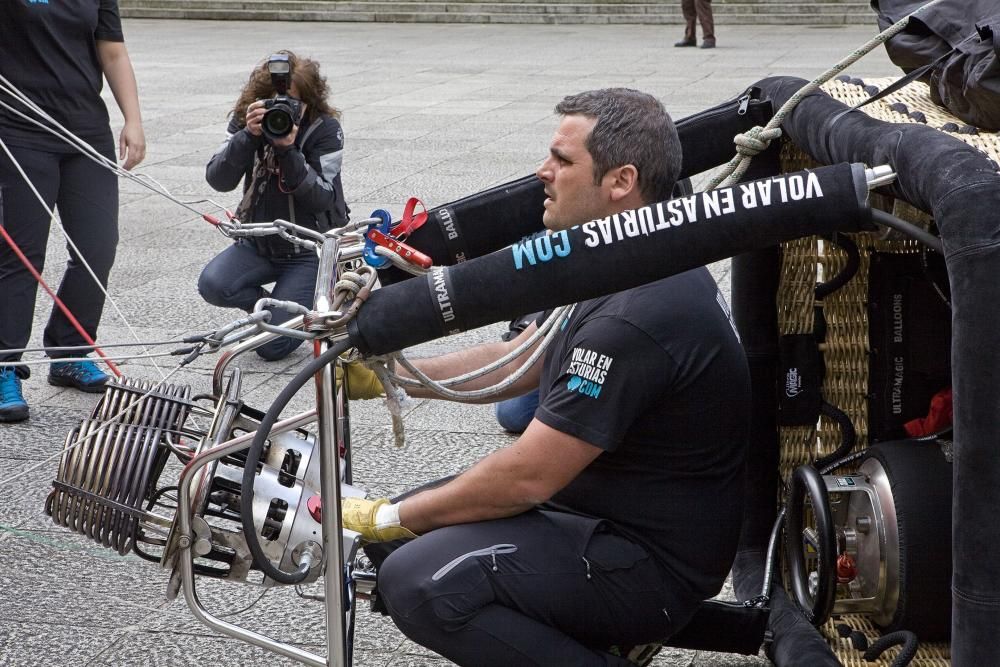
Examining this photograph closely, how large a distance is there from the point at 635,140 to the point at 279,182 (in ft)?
9.33

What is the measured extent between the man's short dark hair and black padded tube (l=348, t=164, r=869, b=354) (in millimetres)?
548

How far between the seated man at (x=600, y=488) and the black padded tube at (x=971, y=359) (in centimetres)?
69

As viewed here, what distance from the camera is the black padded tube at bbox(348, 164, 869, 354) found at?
202 centimetres

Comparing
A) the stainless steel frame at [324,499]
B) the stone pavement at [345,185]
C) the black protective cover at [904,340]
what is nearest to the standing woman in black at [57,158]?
the stone pavement at [345,185]

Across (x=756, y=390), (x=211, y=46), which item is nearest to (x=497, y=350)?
(x=756, y=390)

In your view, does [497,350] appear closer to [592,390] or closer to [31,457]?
[592,390]

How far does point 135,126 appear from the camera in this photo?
5.10 m

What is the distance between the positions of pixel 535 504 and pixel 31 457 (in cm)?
252

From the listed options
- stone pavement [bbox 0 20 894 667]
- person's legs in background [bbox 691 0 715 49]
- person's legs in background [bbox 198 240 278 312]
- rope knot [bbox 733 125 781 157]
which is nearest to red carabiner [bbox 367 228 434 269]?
rope knot [bbox 733 125 781 157]

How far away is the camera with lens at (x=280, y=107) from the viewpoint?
192 inches

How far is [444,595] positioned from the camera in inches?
98.3

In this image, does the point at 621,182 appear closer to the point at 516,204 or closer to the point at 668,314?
the point at 668,314

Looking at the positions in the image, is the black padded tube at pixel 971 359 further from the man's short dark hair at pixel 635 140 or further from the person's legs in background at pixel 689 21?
the person's legs in background at pixel 689 21

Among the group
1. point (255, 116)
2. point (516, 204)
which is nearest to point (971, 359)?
point (516, 204)
